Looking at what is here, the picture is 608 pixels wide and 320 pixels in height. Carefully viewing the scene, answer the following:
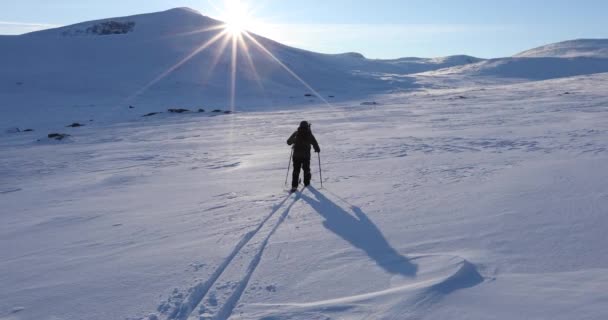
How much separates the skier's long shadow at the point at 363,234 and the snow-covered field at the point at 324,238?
0.09ft

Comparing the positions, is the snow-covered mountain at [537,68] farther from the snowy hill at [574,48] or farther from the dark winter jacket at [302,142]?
the dark winter jacket at [302,142]

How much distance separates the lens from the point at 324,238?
222 inches

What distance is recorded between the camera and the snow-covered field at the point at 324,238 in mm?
3906

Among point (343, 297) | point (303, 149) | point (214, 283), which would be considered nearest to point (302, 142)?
point (303, 149)

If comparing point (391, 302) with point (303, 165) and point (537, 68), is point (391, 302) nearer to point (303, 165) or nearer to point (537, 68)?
point (303, 165)

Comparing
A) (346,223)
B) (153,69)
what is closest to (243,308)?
(346,223)

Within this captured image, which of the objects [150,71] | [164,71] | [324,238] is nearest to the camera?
[324,238]

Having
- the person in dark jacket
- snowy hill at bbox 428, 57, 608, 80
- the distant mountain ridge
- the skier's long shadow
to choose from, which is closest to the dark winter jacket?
the person in dark jacket

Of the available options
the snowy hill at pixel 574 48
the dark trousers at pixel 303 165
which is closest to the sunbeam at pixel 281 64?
the dark trousers at pixel 303 165

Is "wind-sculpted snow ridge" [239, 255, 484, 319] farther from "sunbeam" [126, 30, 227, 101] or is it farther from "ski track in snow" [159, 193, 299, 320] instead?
"sunbeam" [126, 30, 227, 101]

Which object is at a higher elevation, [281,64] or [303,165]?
[281,64]

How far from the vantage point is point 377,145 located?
14000mm

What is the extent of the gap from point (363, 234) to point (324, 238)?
486 mm

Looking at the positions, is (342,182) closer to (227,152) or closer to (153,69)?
(227,152)
